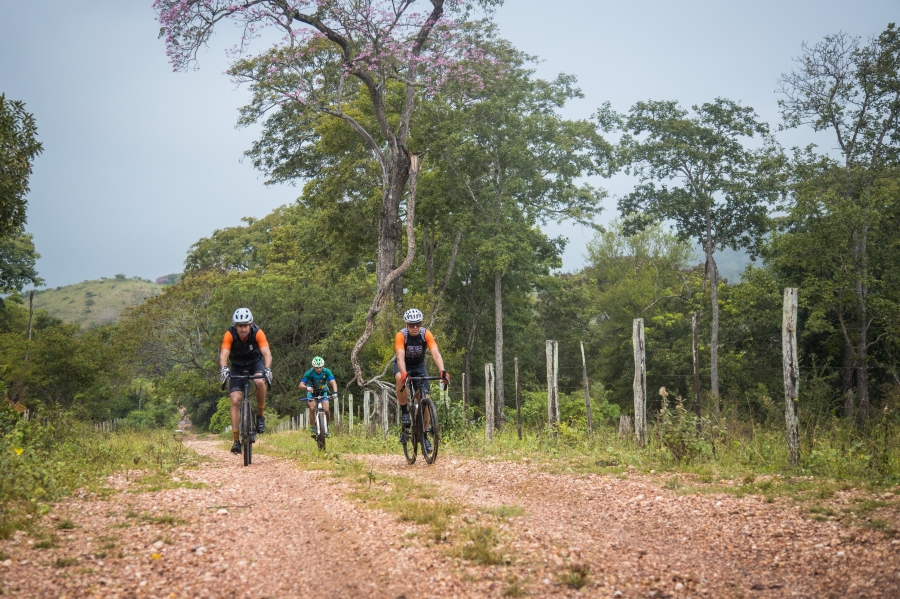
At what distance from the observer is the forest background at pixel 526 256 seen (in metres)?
28.6

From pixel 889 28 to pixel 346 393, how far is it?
30.4 m

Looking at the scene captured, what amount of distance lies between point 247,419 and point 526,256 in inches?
930

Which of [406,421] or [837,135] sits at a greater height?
[837,135]

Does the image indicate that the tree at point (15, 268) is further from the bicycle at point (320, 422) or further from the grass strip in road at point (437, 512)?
the grass strip in road at point (437, 512)

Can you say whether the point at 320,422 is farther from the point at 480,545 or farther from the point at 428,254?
the point at 428,254

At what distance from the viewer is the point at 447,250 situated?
37.8m

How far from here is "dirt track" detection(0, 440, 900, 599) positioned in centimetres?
419

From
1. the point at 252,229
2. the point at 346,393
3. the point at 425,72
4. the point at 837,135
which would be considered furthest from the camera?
the point at 252,229

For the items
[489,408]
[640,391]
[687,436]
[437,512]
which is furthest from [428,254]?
[437,512]

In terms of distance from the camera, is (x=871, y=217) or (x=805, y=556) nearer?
(x=805, y=556)

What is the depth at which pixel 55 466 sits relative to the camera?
8008mm

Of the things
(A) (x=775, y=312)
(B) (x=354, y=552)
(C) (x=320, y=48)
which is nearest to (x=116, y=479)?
(B) (x=354, y=552)

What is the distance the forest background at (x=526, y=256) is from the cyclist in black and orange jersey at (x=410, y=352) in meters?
11.4

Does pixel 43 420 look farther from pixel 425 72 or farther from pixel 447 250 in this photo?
pixel 447 250
